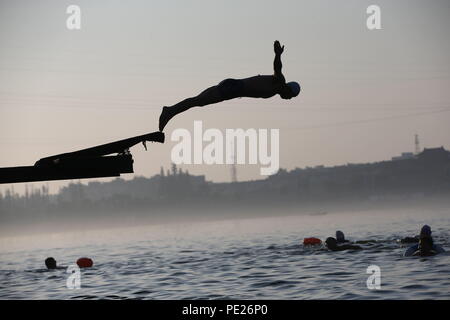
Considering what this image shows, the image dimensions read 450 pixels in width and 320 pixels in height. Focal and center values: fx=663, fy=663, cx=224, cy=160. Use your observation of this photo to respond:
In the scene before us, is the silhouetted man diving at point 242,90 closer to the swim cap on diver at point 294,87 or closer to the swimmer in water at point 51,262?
the swim cap on diver at point 294,87

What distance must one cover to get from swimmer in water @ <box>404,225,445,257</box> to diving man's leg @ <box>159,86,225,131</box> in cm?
2412

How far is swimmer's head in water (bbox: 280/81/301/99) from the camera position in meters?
12.1

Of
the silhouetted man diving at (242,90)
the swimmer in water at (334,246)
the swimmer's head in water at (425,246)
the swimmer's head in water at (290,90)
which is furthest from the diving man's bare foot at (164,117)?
the swimmer in water at (334,246)

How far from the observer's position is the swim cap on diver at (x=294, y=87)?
1230 centimetres

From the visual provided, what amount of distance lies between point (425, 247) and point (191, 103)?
26286mm

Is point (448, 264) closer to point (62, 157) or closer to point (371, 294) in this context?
point (371, 294)

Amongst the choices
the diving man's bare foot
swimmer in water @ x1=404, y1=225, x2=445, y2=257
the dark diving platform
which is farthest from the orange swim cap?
the diving man's bare foot

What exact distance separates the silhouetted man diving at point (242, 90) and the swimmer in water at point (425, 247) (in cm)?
2361

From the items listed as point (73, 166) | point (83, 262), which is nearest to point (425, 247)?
point (83, 262)

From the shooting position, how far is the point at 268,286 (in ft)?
102

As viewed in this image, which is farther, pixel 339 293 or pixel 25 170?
pixel 339 293

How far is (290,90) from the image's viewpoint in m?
12.2
